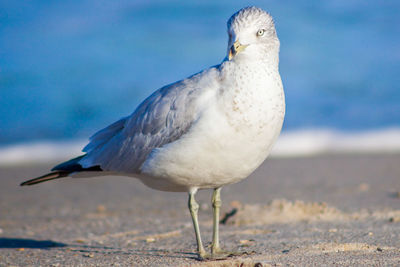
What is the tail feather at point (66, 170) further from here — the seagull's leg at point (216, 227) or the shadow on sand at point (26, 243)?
the seagull's leg at point (216, 227)

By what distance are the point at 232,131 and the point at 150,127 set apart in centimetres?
74

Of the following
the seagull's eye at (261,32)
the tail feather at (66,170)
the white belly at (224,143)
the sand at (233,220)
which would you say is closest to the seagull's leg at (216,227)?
the sand at (233,220)

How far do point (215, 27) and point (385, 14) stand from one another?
18.5 ft

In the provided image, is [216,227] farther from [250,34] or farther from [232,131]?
[250,34]

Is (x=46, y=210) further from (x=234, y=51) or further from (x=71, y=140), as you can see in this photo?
(x=71, y=140)

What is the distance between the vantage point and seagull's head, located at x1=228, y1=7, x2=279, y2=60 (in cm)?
372

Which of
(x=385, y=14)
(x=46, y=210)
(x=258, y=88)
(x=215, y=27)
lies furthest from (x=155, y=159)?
(x=385, y=14)

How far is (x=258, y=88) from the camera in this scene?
365 centimetres

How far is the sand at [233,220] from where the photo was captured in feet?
12.7

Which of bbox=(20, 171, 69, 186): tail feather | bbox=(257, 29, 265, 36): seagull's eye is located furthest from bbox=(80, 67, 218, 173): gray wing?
bbox=(257, 29, 265, 36): seagull's eye

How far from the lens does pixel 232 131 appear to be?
360 cm

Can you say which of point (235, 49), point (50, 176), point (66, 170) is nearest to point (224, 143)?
point (235, 49)

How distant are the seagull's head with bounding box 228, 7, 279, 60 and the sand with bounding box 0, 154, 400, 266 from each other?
4.39 feet

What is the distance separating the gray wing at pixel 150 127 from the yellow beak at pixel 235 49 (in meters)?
0.21
